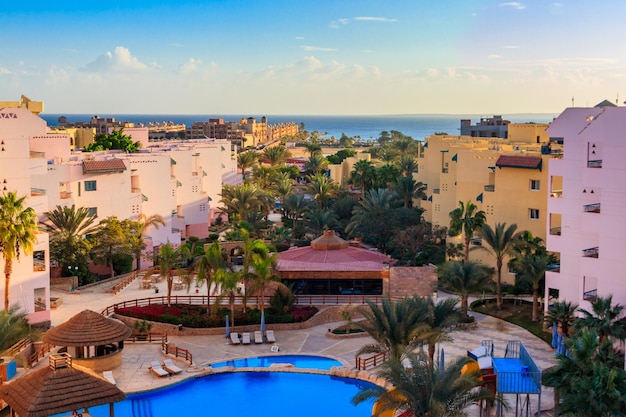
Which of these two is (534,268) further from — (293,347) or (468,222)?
(293,347)

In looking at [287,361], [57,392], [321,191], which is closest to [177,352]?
[287,361]

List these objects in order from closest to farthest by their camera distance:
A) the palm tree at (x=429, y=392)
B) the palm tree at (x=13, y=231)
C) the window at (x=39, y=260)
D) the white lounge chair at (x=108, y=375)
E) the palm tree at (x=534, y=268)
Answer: the palm tree at (x=429, y=392) < the white lounge chair at (x=108, y=375) < the palm tree at (x=13, y=231) < the palm tree at (x=534, y=268) < the window at (x=39, y=260)

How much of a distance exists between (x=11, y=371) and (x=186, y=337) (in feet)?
27.1

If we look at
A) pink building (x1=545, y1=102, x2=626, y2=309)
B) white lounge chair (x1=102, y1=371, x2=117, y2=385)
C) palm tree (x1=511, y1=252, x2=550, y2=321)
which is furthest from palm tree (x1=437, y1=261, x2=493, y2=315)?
white lounge chair (x1=102, y1=371, x2=117, y2=385)

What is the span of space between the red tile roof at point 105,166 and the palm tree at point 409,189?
Answer: 21471mm

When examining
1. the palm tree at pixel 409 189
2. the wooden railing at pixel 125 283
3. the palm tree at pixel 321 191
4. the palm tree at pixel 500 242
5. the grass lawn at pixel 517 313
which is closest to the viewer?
the grass lawn at pixel 517 313

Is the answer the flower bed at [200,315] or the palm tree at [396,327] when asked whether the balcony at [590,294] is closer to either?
the palm tree at [396,327]

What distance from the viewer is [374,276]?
135 feet

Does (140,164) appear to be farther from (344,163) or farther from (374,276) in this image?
(344,163)

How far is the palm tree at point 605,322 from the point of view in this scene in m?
25.3

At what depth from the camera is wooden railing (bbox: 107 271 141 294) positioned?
42500mm

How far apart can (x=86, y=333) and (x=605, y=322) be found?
19059 mm

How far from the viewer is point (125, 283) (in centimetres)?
4438

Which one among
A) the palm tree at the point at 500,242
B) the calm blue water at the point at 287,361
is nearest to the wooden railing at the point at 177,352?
the calm blue water at the point at 287,361
